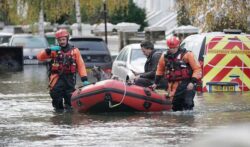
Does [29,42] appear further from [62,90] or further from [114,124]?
[114,124]

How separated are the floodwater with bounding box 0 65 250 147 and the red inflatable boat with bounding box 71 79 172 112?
132mm

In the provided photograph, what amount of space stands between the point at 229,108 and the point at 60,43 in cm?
344

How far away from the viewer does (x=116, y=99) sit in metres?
13.5

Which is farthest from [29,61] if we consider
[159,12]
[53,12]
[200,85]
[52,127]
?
[52,127]

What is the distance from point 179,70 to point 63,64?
1984 millimetres

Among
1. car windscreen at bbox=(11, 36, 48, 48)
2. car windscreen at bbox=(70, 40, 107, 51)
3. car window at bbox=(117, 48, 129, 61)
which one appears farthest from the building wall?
car window at bbox=(117, 48, 129, 61)

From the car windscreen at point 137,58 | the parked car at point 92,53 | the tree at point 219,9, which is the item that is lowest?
the parked car at point 92,53

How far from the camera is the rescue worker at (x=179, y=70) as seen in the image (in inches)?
535

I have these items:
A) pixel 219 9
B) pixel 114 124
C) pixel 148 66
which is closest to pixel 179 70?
pixel 148 66

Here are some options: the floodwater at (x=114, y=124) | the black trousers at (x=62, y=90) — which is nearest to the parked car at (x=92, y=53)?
the floodwater at (x=114, y=124)

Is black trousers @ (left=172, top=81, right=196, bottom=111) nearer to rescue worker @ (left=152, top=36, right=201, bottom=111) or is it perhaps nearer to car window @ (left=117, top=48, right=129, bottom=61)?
rescue worker @ (left=152, top=36, right=201, bottom=111)

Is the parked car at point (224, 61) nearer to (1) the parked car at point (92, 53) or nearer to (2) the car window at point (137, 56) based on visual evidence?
(2) the car window at point (137, 56)

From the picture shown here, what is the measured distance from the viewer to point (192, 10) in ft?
78.7

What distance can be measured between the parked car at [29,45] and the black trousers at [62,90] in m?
23.9
